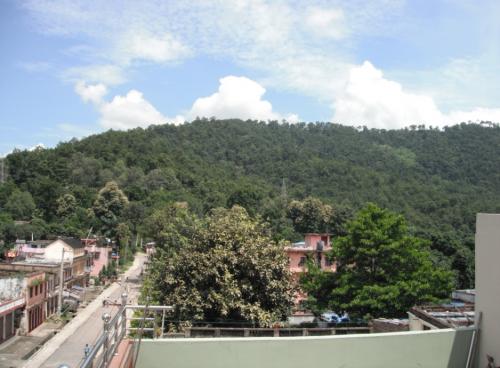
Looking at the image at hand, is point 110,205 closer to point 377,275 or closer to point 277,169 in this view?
point 277,169

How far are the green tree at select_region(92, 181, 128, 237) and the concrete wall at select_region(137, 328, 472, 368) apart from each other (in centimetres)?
6304

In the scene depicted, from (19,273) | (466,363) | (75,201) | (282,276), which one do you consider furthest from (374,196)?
(466,363)

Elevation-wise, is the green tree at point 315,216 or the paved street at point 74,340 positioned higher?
the green tree at point 315,216

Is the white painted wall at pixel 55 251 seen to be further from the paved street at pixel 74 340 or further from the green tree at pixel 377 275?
the green tree at pixel 377 275

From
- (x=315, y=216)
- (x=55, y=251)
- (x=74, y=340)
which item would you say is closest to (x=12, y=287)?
(x=74, y=340)

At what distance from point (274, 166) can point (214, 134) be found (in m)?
23.7

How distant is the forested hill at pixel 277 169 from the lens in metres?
73.5

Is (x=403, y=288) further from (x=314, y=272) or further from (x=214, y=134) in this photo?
(x=214, y=134)

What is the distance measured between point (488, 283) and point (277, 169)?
346 ft

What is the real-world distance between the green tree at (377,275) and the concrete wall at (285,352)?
37.8 ft

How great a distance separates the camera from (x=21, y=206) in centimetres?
6638

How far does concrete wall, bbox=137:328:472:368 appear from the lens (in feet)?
18.4

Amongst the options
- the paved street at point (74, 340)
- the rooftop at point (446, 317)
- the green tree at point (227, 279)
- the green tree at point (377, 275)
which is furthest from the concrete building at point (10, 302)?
the rooftop at point (446, 317)

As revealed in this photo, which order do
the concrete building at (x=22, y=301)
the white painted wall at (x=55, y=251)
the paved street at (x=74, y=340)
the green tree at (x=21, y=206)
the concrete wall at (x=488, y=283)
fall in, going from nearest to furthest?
the concrete wall at (x=488, y=283)
the paved street at (x=74, y=340)
the concrete building at (x=22, y=301)
the white painted wall at (x=55, y=251)
the green tree at (x=21, y=206)
